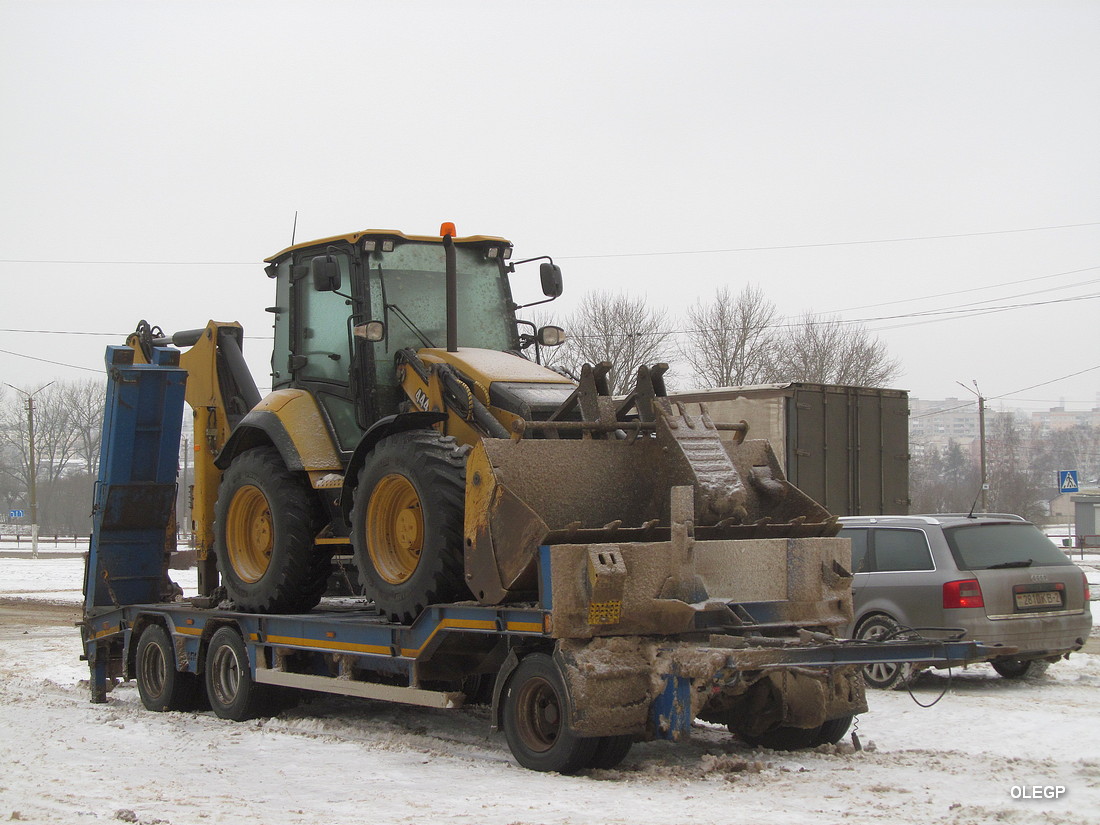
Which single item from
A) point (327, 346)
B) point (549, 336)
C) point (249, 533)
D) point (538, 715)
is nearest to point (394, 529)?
point (538, 715)

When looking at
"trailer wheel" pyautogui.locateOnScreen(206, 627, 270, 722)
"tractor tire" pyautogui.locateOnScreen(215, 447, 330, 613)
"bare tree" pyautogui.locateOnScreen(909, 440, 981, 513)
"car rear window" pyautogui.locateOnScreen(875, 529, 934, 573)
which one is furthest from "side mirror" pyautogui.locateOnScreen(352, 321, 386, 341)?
"bare tree" pyautogui.locateOnScreen(909, 440, 981, 513)

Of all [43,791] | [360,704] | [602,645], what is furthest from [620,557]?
[360,704]

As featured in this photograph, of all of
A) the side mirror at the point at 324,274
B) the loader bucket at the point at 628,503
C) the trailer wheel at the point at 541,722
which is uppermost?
the side mirror at the point at 324,274

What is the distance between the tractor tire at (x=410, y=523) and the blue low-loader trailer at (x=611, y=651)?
0.20m

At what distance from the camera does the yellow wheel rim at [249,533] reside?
9758mm

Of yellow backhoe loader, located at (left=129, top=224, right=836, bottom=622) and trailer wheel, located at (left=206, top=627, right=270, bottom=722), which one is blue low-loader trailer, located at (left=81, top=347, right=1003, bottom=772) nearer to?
trailer wheel, located at (left=206, top=627, right=270, bottom=722)

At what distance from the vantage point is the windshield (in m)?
9.34

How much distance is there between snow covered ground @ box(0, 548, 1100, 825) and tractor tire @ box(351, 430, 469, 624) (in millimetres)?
1020

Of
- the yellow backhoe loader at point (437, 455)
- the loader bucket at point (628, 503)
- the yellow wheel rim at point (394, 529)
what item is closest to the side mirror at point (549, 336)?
the yellow backhoe loader at point (437, 455)

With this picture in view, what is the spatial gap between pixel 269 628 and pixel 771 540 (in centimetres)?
Answer: 391

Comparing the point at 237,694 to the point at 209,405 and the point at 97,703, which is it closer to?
the point at 97,703

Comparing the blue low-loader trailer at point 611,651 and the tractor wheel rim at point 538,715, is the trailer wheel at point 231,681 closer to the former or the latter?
the blue low-loader trailer at point 611,651

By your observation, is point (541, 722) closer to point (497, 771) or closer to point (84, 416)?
point (497, 771)

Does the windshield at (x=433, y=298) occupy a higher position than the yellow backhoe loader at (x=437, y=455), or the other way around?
the windshield at (x=433, y=298)
